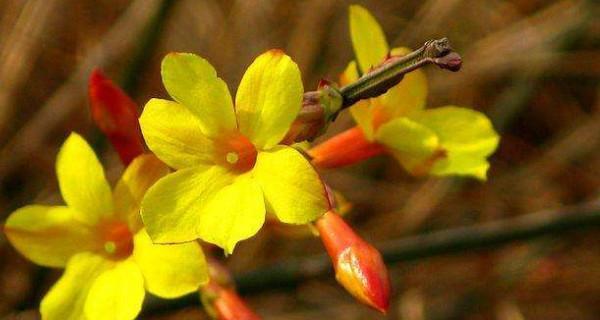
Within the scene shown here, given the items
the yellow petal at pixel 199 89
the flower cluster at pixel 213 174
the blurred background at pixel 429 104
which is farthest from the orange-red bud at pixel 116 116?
the blurred background at pixel 429 104

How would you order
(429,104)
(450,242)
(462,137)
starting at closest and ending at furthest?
(462,137), (450,242), (429,104)

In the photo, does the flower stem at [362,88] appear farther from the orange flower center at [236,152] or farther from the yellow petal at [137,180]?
the yellow petal at [137,180]

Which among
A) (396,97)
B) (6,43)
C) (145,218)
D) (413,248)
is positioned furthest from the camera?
(6,43)

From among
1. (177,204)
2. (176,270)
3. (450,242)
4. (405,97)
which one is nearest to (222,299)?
(176,270)

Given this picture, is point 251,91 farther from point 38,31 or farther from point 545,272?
point 545,272

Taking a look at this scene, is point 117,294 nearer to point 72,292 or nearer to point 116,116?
point 72,292

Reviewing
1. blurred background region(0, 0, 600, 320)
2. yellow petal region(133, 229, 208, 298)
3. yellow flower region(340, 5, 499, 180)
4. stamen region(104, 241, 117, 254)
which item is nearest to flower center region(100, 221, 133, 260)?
stamen region(104, 241, 117, 254)

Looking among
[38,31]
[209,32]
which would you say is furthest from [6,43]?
[209,32]
